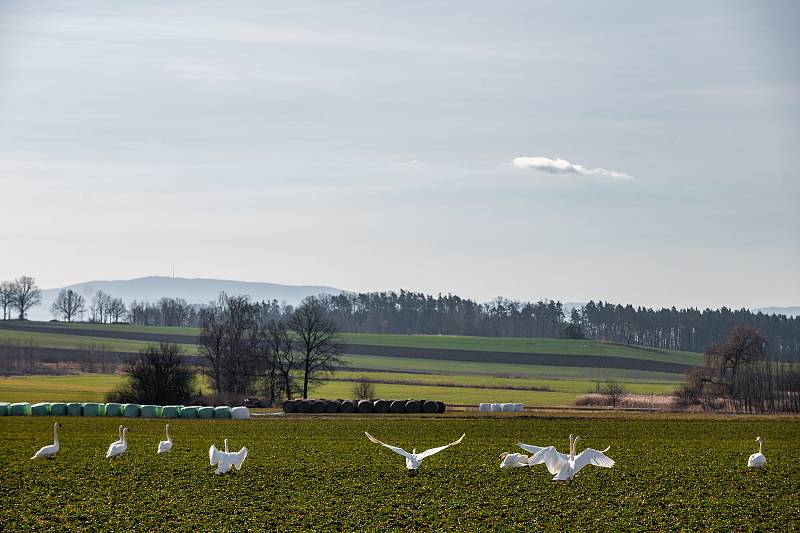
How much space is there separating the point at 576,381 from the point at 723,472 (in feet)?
339

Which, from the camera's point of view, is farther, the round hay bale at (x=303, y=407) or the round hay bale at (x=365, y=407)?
the round hay bale at (x=365, y=407)

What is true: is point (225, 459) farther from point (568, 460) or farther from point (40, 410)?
point (40, 410)

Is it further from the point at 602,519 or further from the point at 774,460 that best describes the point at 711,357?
the point at 602,519

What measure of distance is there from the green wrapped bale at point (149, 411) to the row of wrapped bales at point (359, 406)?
1124cm

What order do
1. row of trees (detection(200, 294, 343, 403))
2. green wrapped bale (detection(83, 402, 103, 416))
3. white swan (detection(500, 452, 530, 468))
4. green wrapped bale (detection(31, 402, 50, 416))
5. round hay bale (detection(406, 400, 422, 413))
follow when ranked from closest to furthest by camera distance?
white swan (detection(500, 452, 530, 468)) < green wrapped bale (detection(31, 402, 50, 416)) < green wrapped bale (detection(83, 402, 103, 416)) < round hay bale (detection(406, 400, 422, 413)) < row of trees (detection(200, 294, 343, 403))

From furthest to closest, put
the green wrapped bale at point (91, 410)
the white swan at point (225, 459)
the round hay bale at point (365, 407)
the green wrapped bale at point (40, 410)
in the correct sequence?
the round hay bale at point (365, 407)
the green wrapped bale at point (91, 410)
the green wrapped bale at point (40, 410)
the white swan at point (225, 459)

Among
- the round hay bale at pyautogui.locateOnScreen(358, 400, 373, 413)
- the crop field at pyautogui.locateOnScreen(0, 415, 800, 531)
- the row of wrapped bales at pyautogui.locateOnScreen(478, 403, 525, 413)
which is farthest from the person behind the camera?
the row of wrapped bales at pyautogui.locateOnScreen(478, 403, 525, 413)

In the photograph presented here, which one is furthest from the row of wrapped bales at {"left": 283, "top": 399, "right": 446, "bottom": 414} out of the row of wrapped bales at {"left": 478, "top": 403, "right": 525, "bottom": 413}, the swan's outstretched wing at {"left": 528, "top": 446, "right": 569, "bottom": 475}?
the swan's outstretched wing at {"left": 528, "top": 446, "right": 569, "bottom": 475}

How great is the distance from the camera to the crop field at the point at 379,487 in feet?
79.5

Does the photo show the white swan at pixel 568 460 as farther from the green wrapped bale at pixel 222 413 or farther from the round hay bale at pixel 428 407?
the round hay bale at pixel 428 407

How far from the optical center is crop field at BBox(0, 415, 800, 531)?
24234 mm

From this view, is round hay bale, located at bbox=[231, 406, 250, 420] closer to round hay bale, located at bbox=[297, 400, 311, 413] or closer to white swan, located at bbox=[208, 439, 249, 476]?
round hay bale, located at bbox=[297, 400, 311, 413]

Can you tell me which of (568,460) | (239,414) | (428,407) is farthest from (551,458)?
(428,407)

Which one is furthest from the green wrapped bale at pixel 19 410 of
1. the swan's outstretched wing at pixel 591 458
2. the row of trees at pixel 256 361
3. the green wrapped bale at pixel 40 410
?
the swan's outstretched wing at pixel 591 458
